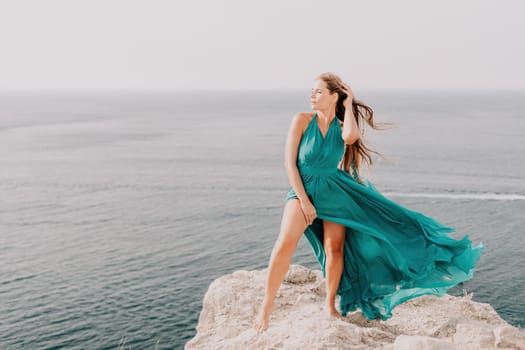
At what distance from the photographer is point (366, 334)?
6.32 metres

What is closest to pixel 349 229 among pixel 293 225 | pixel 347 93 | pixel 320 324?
pixel 293 225

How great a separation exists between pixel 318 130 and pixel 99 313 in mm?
20670

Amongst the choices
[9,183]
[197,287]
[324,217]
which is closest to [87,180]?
[9,183]

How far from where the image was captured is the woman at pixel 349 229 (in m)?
6.52

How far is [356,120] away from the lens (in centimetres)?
677

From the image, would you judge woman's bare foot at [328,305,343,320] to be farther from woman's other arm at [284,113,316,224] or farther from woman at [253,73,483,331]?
woman's other arm at [284,113,316,224]

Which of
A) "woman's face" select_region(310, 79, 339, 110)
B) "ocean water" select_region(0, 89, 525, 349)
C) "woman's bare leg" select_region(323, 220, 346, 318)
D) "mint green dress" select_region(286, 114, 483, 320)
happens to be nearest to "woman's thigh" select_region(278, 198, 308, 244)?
"mint green dress" select_region(286, 114, 483, 320)

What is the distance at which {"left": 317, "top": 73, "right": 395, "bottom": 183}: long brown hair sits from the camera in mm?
6582

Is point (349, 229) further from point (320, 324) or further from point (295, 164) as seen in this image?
point (320, 324)

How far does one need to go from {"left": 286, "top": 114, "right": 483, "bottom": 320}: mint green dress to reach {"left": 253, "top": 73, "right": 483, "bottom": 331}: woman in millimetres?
12

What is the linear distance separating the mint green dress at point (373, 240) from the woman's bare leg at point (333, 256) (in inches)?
6.0

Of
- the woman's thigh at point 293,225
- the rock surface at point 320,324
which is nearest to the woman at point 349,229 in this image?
the woman's thigh at point 293,225

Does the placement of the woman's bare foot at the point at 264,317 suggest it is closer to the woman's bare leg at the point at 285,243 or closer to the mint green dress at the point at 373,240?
the woman's bare leg at the point at 285,243

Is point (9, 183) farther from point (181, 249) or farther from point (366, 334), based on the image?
point (366, 334)
